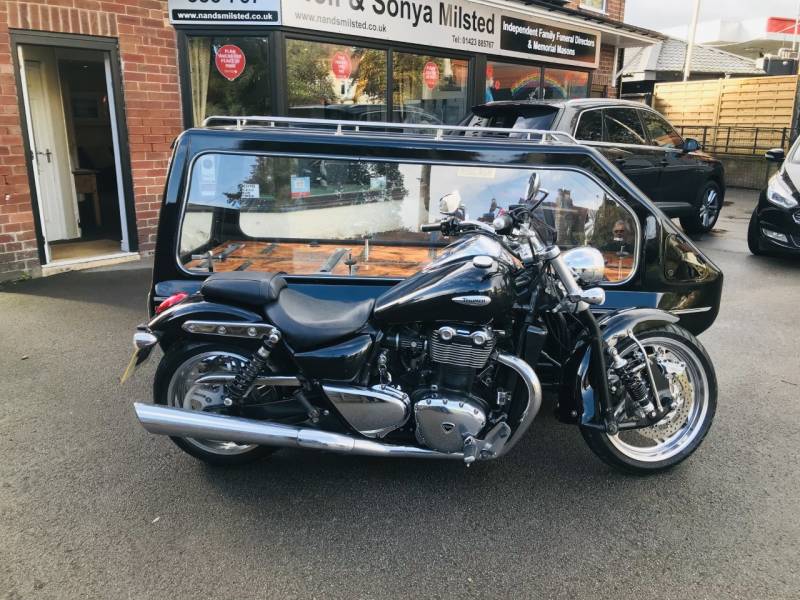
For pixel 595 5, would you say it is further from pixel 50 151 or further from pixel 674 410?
pixel 674 410

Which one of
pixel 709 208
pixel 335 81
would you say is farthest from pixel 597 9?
pixel 335 81

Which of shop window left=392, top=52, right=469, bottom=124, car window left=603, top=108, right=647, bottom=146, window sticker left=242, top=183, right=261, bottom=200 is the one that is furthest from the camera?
shop window left=392, top=52, right=469, bottom=124

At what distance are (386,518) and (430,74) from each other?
335 inches

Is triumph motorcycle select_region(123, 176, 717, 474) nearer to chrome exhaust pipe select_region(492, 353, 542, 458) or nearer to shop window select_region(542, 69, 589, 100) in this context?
chrome exhaust pipe select_region(492, 353, 542, 458)

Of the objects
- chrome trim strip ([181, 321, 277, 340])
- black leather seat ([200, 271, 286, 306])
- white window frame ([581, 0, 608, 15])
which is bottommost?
chrome trim strip ([181, 321, 277, 340])

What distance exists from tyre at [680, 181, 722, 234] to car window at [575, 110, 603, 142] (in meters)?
2.50

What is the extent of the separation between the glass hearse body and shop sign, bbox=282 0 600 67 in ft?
16.2

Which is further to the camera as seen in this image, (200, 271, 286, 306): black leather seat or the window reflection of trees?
the window reflection of trees

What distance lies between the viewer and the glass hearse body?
11.5 ft

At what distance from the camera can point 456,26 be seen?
32.9 feet

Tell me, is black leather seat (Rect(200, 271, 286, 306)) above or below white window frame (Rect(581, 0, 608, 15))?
below

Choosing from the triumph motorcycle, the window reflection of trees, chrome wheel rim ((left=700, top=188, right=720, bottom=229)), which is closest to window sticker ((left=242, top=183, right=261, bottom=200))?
the window reflection of trees

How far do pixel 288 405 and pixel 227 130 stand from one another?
4.97 feet

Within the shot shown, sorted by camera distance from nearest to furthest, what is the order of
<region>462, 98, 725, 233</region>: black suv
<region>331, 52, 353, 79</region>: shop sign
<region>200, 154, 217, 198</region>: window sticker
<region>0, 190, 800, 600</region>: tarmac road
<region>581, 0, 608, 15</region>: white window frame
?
<region>0, 190, 800, 600</region>: tarmac road
<region>200, 154, 217, 198</region>: window sticker
<region>462, 98, 725, 233</region>: black suv
<region>331, 52, 353, 79</region>: shop sign
<region>581, 0, 608, 15</region>: white window frame
